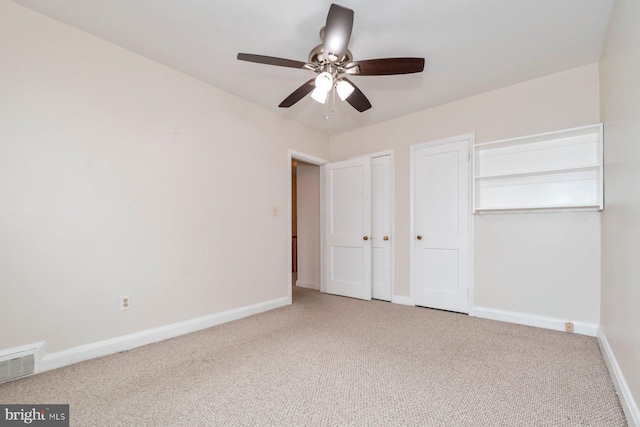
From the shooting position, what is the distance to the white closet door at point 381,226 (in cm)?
400

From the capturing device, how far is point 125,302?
2.39 m

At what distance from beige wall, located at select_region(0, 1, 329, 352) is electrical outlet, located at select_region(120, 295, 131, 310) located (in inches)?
1.4

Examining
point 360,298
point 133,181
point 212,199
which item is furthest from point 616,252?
point 133,181

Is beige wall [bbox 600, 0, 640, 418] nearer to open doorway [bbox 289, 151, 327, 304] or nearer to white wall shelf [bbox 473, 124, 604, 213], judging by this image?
white wall shelf [bbox 473, 124, 604, 213]

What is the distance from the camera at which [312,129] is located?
429cm

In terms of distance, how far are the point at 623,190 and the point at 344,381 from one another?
6.82 feet

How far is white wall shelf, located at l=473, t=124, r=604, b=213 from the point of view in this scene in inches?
104

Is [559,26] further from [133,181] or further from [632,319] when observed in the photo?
[133,181]

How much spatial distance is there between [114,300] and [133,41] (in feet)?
6.88

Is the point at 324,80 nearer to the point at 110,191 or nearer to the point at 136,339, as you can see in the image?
the point at 110,191

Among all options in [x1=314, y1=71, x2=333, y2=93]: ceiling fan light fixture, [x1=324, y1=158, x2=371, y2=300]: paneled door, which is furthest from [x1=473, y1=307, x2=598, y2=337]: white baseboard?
[x1=314, y1=71, x2=333, y2=93]: ceiling fan light fixture

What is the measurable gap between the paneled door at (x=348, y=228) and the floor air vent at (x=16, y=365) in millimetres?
3270

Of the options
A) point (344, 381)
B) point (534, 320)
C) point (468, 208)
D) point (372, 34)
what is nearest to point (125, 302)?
point (344, 381)

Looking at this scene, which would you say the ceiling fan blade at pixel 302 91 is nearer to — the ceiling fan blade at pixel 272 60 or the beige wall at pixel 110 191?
the ceiling fan blade at pixel 272 60
